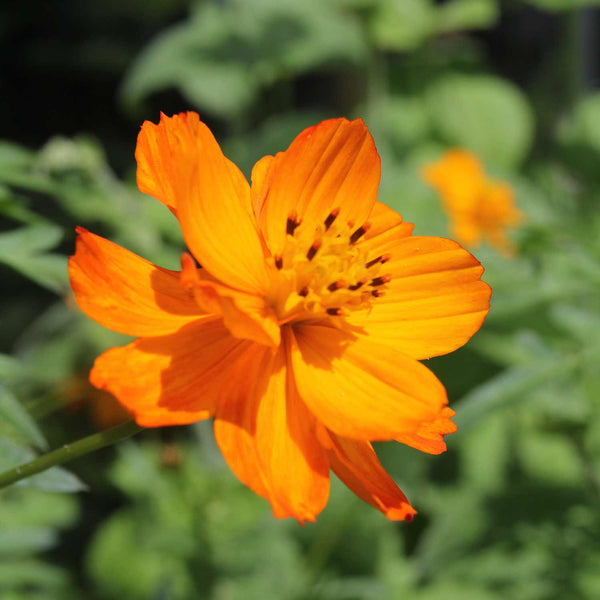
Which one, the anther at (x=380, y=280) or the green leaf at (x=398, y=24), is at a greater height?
the anther at (x=380, y=280)

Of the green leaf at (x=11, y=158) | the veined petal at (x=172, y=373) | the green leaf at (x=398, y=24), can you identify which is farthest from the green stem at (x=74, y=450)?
the green leaf at (x=398, y=24)

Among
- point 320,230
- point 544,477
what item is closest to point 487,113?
point 544,477

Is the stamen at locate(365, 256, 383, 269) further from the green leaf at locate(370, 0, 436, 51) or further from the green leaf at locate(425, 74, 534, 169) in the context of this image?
the green leaf at locate(425, 74, 534, 169)

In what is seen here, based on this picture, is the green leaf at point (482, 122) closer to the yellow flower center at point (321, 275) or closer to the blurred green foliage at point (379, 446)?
the blurred green foliage at point (379, 446)

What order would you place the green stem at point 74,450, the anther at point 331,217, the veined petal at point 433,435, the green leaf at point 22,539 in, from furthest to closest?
the green leaf at point 22,539
the anther at point 331,217
the veined petal at point 433,435
the green stem at point 74,450

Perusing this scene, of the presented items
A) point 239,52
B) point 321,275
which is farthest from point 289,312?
point 239,52

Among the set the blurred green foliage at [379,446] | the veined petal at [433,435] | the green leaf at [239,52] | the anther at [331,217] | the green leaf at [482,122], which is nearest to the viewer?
the veined petal at [433,435]
